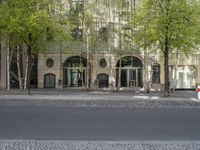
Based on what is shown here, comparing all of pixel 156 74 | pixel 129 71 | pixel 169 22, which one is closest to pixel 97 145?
pixel 169 22

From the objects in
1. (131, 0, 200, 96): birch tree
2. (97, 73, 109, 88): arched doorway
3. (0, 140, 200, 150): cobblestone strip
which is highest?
(131, 0, 200, 96): birch tree

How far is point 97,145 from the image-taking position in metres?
10.7

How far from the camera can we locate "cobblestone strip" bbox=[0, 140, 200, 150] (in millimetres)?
10328

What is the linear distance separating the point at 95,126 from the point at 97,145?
4.00m

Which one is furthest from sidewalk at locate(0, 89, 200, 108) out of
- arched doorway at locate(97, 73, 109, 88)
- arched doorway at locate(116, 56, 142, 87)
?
arched doorway at locate(116, 56, 142, 87)

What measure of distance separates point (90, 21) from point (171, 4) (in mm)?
14075

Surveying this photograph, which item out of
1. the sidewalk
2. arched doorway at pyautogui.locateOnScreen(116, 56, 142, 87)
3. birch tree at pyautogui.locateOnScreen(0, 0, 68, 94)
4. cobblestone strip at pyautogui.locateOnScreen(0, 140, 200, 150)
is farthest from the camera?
arched doorway at pyautogui.locateOnScreen(116, 56, 142, 87)

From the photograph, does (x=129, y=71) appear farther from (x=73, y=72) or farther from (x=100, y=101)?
(x=100, y=101)

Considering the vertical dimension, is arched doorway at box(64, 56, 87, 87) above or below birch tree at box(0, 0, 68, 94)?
below

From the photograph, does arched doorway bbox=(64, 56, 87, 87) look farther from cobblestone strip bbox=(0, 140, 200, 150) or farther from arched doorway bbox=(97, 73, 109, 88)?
cobblestone strip bbox=(0, 140, 200, 150)

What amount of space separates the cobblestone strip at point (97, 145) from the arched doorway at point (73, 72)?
1522 inches

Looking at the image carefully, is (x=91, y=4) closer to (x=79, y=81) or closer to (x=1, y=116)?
(x=79, y=81)

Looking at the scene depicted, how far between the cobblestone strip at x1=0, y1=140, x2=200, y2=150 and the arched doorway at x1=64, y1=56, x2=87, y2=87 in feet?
127

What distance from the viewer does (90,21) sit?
44656 millimetres
